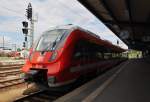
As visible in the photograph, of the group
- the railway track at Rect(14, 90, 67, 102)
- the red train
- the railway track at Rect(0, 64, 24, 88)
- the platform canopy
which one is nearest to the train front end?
the red train

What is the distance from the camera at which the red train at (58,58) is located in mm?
10594

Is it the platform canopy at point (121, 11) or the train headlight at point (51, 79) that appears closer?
the train headlight at point (51, 79)

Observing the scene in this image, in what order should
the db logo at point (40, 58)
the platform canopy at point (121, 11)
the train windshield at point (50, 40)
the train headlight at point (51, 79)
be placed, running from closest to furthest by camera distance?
the train headlight at point (51, 79), the db logo at point (40, 58), the train windshield at point (50, 40), the platform canopy at point (121, 11)

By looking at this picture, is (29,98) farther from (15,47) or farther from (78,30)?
(15,47)

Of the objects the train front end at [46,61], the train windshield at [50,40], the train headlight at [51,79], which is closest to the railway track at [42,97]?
the train front end at [46,61]

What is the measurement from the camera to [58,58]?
1076 centimetres

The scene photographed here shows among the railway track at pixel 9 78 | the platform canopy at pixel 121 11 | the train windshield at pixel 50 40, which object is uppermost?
the platform canopy at pixel 121 11

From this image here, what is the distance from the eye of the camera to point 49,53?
11.1m

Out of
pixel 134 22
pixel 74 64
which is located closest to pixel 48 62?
pixel 74 64

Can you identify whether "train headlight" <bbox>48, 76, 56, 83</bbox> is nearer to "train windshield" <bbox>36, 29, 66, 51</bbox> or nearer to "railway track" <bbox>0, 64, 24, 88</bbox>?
"train windshield" <bbox>36, 29, 66, 51</bbox>

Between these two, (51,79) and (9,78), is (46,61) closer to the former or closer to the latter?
(51,79)

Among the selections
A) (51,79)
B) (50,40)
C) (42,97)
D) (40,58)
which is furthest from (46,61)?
Result: (42,97)

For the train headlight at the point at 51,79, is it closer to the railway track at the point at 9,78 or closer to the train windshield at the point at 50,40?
the train windshield at the point at 50,40

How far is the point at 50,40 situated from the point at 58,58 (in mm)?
1396
